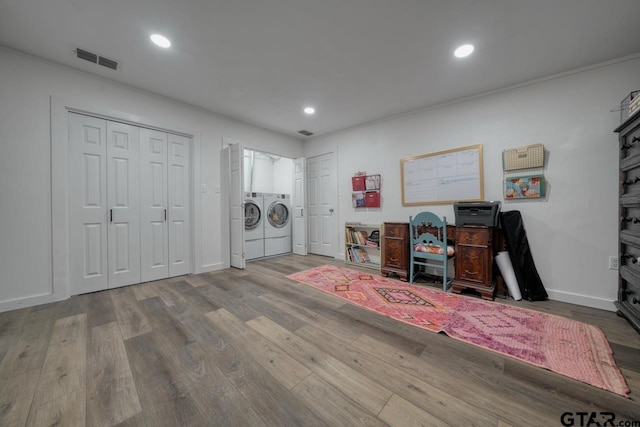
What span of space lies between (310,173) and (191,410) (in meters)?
4.15

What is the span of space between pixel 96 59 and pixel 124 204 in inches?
60.5

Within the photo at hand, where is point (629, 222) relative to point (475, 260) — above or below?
above

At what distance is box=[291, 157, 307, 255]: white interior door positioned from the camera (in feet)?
15.1

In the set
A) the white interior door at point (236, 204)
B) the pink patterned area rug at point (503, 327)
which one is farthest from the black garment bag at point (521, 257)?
the white interior door at point (236, 204)

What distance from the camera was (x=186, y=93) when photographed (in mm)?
2871

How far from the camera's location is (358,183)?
12.7 feet

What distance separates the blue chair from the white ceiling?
1.63m

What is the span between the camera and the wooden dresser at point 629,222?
173 cm

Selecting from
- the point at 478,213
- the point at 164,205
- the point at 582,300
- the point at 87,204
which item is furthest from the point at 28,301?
the point at 582,300

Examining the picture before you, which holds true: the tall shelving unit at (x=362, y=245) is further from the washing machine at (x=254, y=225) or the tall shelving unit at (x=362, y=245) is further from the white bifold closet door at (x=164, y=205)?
the white bifold closet door at (x=164, y=205)

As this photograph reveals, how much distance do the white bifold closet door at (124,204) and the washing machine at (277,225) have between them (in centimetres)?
147

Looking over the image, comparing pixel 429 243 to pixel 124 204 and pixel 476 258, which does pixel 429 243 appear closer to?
pixel 476 258

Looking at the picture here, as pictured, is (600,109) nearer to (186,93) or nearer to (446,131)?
(446,131)

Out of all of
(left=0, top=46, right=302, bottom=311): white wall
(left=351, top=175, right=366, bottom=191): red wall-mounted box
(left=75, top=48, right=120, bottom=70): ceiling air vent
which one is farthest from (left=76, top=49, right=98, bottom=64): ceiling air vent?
(left=351, top=175, right=366, bottom=191): red wall-mounted box
